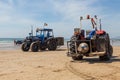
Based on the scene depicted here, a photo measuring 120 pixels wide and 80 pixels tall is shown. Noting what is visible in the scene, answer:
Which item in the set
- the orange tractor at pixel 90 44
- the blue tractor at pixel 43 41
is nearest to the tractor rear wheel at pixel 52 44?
the blue tractor at pixel 43 41

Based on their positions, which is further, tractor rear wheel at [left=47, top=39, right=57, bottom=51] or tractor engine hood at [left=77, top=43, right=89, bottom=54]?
tractor rear wheel at [left=47, top=39, right=57, bottom=51]

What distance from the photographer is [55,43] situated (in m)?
24.6

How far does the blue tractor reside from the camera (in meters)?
24.2

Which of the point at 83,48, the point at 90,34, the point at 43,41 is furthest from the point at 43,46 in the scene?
the point at 83,48

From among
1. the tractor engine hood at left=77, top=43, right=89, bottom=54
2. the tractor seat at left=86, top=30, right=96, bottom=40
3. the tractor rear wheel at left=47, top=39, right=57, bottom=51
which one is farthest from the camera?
the tractor rear wheel at left=47, top=39, right=57, bottom=51

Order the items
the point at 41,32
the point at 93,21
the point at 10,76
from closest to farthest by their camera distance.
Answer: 1. the point at 10,76
2. the point at 93,21
3. the point at 41,32

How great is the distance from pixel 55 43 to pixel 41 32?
66.3 inches

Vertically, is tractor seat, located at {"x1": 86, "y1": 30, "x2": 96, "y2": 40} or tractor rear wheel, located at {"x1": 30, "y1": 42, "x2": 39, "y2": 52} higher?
tractor seat, located at {"x1": 86, "y1": 30, "x2": 96, "y2": 40}

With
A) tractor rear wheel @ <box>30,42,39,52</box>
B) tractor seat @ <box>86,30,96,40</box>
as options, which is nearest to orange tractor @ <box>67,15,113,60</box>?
tractor seat @ <box>86,30,96,40</box>

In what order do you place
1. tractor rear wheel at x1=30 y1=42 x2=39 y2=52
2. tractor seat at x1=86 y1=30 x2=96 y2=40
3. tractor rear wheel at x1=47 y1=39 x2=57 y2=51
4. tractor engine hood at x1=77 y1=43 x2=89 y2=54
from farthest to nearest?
tractor rear wheel at x1=47 y1=39 x2=57 y2=51, tractor rear wheel at x1=30 y1=42 x2=39 y2=52, tractor seat at x1=86 y1=30 x2=96 y2=40, tractor engine hood at x1=77 y1=43 x2=89 y2=54

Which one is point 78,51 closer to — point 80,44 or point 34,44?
point 80,44

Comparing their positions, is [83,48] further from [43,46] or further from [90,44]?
[43,46]

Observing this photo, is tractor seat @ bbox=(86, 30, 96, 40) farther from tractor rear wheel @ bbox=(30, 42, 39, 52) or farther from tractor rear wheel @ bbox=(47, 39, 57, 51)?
tractor rear wheel @ bbox=(47, 39, 57, 51)

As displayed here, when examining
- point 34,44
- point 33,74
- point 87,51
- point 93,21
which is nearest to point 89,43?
point 87,51
